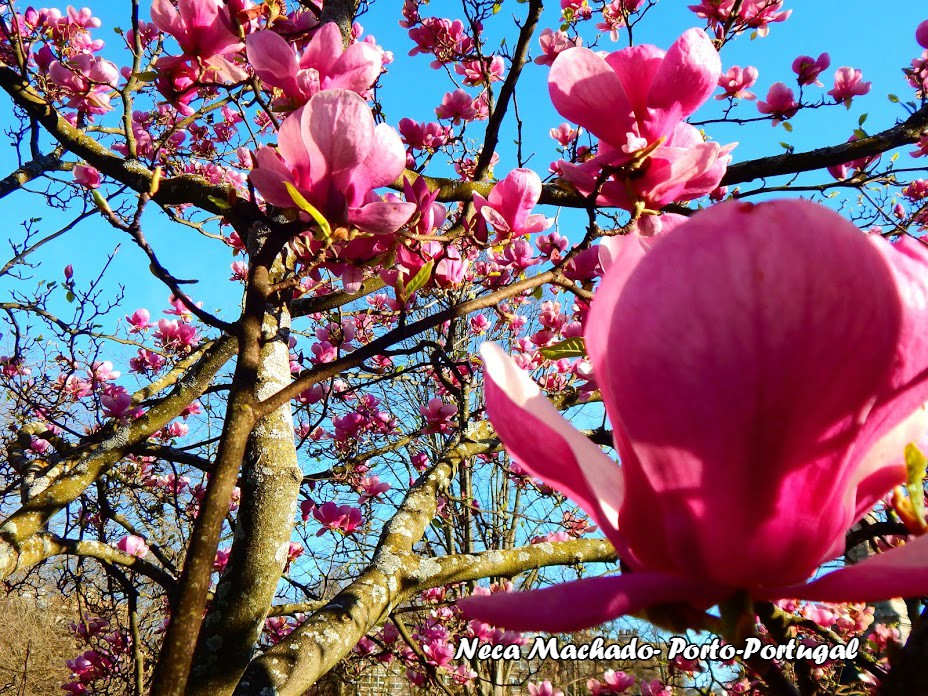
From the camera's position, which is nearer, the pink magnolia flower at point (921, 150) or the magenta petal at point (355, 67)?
the magenta petal at point (355, 67)

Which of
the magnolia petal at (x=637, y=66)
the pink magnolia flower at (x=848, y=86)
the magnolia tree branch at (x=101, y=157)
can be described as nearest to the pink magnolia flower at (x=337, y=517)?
the magnolia tree branch at (x=101, y=157)

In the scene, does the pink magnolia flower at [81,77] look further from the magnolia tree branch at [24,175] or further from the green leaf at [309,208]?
the green leaf at [309,208]

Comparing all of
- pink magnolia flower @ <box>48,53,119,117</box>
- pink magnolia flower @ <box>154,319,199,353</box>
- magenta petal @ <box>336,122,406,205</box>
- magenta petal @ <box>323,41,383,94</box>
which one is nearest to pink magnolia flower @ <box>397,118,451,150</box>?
pink magnolia flower @ <box>48,53,119,117</box>

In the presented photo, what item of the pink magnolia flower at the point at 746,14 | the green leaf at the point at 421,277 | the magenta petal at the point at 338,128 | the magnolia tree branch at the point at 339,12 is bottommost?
the green leaf at the point at 421,277

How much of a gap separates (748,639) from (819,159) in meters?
2.16

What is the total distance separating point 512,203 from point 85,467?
6.61 ft

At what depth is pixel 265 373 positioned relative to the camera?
2289 mm

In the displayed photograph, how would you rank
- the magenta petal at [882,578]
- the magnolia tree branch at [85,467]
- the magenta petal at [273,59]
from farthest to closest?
the magnolia tree branch at [85,467] → the magenta petal at [273,59] → the magenta petal at [882,578]

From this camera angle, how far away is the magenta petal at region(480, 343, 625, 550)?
0.36 metres

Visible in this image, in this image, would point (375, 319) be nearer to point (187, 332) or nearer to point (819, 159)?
point (187, 332)

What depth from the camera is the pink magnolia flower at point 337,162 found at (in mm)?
865

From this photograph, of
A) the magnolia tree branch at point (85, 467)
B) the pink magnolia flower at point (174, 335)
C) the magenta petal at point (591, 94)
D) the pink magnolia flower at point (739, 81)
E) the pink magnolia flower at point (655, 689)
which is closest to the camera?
the magenta petal at point (591, 94)

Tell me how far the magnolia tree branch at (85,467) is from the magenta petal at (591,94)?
7.08ft

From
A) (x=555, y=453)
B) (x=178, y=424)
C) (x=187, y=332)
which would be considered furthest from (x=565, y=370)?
(x=555, y=453)
